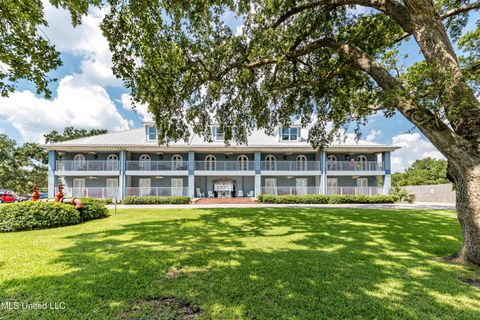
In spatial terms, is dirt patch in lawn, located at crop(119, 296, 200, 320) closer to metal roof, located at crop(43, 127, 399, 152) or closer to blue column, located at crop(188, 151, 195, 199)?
metal roof, located at crop(43, 127, 399, 152)

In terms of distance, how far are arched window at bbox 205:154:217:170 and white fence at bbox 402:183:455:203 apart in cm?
2373

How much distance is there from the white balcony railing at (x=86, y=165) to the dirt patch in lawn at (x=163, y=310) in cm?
2237

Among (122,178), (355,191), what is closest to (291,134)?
(355,191)

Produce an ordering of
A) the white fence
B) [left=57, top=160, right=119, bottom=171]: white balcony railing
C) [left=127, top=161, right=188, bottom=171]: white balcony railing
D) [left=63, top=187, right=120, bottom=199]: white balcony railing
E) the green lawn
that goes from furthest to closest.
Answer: the white fence < [left=127, top=161, right=188, bottom=171]: white balcony railing < [left=63, top=187, right=120, bottom=199]: white balcony railing < [left=57, top=160, right=119, bottom=171]: white balcony railing < the green lawn

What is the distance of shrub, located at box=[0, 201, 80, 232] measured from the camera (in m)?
8.67

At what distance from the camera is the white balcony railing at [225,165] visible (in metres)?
24.0

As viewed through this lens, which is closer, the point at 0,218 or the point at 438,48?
the point at 438,48

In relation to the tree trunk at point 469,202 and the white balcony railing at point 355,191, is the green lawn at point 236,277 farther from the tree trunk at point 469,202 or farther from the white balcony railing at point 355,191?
the white balcony railing at point 355,191

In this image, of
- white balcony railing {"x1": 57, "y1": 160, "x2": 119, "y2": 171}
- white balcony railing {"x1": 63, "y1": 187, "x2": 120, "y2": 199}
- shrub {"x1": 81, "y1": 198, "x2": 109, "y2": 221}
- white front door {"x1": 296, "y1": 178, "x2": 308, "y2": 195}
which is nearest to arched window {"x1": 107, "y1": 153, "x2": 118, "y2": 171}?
white balcony railing {"x1": 57, "y1": 160, "x2": 119, "y2": 171}

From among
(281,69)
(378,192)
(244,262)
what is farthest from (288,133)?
(244,262)

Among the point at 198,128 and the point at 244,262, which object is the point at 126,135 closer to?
the point at 198,128

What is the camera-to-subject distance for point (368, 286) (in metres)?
3.85

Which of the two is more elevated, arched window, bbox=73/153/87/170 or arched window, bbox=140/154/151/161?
arched window, bbox=140/154/151/161

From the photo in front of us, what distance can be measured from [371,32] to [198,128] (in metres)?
8.10
